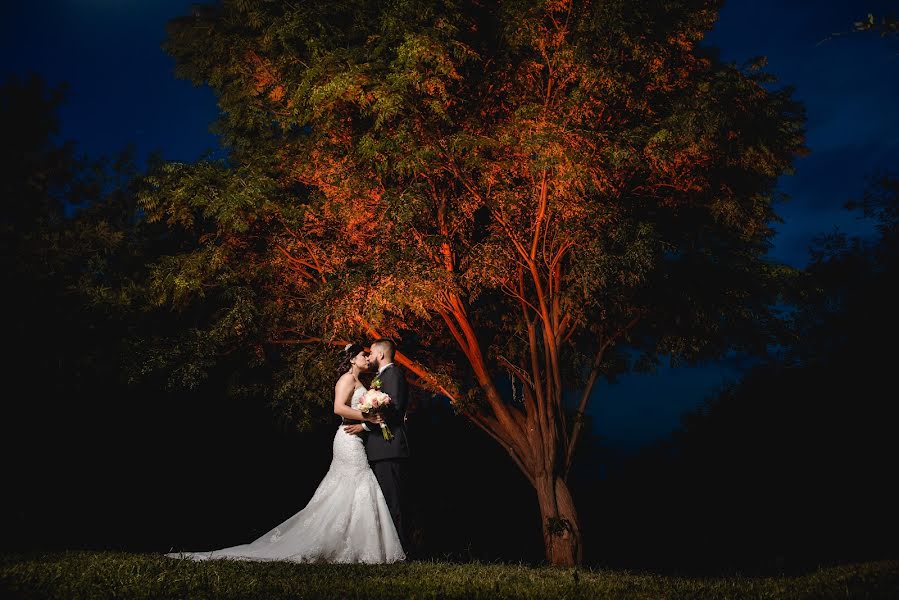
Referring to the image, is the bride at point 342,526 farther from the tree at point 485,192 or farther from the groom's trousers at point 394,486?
the tree at point 485,192

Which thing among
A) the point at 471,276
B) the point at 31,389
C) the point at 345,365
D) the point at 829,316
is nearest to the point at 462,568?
the point at 345,365

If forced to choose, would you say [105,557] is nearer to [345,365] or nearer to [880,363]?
[345,365]

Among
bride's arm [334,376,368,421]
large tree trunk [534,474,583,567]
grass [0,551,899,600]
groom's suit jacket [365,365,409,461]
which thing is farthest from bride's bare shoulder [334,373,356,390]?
large tree trunk [534,474,583,567]

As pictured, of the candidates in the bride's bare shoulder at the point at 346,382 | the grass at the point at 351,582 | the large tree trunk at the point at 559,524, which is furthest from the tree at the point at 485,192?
the grass at the point at 351,582

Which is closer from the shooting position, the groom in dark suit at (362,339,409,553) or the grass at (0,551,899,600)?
the grass at (0,551,899,600)

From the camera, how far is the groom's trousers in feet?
23.0

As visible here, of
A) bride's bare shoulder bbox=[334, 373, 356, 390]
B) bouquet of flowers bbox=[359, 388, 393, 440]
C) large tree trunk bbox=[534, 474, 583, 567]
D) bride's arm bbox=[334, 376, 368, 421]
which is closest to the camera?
bouquet of flowers bbox=[359, 388, 393, 440]

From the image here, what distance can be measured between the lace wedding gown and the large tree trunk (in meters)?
4.16

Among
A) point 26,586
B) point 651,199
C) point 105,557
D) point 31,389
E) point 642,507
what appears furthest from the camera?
point 642,507

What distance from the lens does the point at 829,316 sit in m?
20.9

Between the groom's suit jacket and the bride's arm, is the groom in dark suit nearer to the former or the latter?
the groom's suit jacket

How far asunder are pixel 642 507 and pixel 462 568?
20.2 m

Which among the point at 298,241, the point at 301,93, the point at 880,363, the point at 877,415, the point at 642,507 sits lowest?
the point at 642,507

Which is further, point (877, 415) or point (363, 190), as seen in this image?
point (877, 415)
